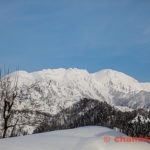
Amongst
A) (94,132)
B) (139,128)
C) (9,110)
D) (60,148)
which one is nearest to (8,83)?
(9,110)

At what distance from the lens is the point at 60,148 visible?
6.64 m

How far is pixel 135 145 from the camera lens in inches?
274

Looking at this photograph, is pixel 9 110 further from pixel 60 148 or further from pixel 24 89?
pixel 60 148

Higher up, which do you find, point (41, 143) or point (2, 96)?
point (2, 96)

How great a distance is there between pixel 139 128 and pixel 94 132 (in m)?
190

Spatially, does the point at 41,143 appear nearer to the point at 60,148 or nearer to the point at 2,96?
the point at 60,148

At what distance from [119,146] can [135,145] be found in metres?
0.61

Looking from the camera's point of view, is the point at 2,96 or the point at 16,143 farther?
the point at 2,96

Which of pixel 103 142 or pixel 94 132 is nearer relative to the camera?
pixel 103 142

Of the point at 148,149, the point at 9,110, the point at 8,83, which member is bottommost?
the point at 148,149

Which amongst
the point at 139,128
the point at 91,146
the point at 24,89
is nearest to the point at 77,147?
the point at 91,146

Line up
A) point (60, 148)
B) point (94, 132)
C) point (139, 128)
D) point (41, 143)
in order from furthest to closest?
point (139, 128) → point (94, 132) → point (41, 143) → point (60, 148)

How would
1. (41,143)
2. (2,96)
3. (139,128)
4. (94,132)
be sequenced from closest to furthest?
(41,143) < (94,132) < (2,96) < (139,128)

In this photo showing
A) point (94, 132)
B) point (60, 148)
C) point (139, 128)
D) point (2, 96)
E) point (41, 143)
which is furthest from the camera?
point (139, 128)
